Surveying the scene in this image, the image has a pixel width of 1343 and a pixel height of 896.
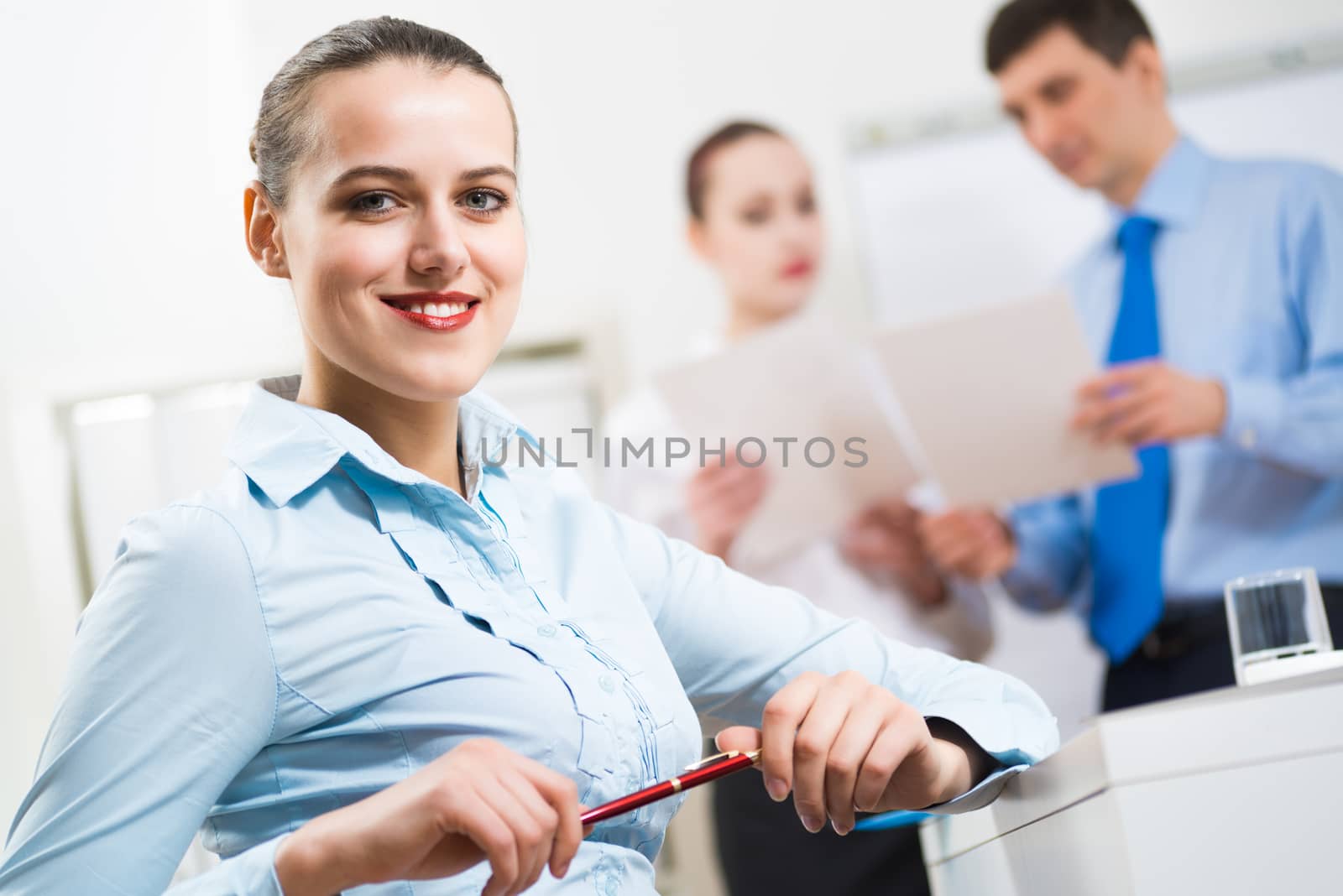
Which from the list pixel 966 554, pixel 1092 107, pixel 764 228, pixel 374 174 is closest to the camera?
pixel 374 174

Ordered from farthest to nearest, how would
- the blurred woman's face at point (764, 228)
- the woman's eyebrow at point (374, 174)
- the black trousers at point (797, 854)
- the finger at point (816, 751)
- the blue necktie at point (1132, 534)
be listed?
the blurred woman's face at point (764, 228) → the blue necktie at point (1132, 534) → the black trousers at point (797, 854) → the woman's eyebrow at point (374, 174) → the finger at point (816, 751)

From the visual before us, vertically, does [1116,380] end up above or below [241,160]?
below

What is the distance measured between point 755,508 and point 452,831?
1955 millimetres

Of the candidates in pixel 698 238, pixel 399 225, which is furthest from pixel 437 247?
pixel 698 238

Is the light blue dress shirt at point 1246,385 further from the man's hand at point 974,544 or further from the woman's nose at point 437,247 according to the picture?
the woman's nose at point 437,247

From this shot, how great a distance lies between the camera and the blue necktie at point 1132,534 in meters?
2.46

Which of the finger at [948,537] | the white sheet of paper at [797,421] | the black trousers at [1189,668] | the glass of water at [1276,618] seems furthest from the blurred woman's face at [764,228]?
the glass of water at [1276,618]

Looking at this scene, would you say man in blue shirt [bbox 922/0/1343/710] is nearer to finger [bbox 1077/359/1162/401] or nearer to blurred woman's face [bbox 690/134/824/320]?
finger [bbox 1077/359/1162/401]

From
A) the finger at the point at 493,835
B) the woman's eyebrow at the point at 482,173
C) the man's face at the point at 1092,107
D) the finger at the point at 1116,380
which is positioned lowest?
the finger at the point at 493,835

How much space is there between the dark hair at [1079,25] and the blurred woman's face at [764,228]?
1.52 feet

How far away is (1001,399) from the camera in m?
2.30

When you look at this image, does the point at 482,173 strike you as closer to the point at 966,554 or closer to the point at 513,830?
the point at 513,830

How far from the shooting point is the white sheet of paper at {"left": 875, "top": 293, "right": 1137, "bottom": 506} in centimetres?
222

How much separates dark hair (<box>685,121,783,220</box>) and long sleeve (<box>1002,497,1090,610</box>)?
91 cm
